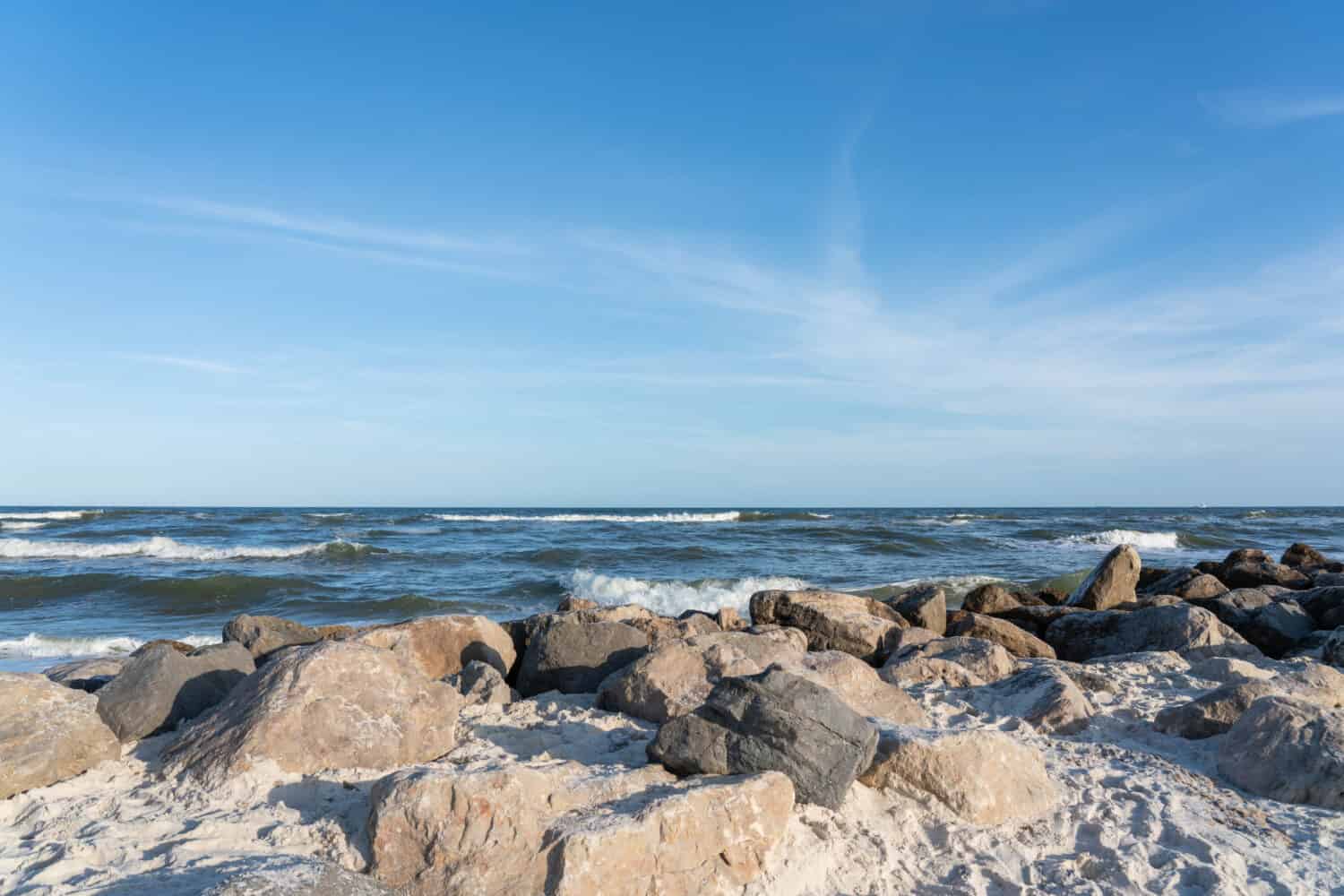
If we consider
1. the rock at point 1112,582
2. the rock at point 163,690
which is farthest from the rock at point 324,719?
the rock at point 1112,582

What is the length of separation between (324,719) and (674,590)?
35.7 feet

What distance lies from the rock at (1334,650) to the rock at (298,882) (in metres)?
7.03

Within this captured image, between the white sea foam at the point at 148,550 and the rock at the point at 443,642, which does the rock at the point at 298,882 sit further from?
the white sea foam at the point at 148,550

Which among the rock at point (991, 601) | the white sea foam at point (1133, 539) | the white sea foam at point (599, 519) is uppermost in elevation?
the white sea foam at point (599, 519)

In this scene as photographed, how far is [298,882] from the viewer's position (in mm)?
2566

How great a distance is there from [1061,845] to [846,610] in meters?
3.99

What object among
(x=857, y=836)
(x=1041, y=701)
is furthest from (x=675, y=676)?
(x=1041, y=701)

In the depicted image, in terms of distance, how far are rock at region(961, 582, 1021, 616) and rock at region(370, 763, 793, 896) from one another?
7441 mm

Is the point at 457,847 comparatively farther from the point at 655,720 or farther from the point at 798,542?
the point at 798,542

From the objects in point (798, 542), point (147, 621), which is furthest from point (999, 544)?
point (147, 621)

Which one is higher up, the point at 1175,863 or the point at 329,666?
the point at 329,666

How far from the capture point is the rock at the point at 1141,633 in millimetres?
7066

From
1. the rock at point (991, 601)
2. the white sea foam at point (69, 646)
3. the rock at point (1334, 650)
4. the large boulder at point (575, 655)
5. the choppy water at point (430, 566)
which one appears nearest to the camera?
the large boulder at point (575, 655)

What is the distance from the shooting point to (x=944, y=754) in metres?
3.74
